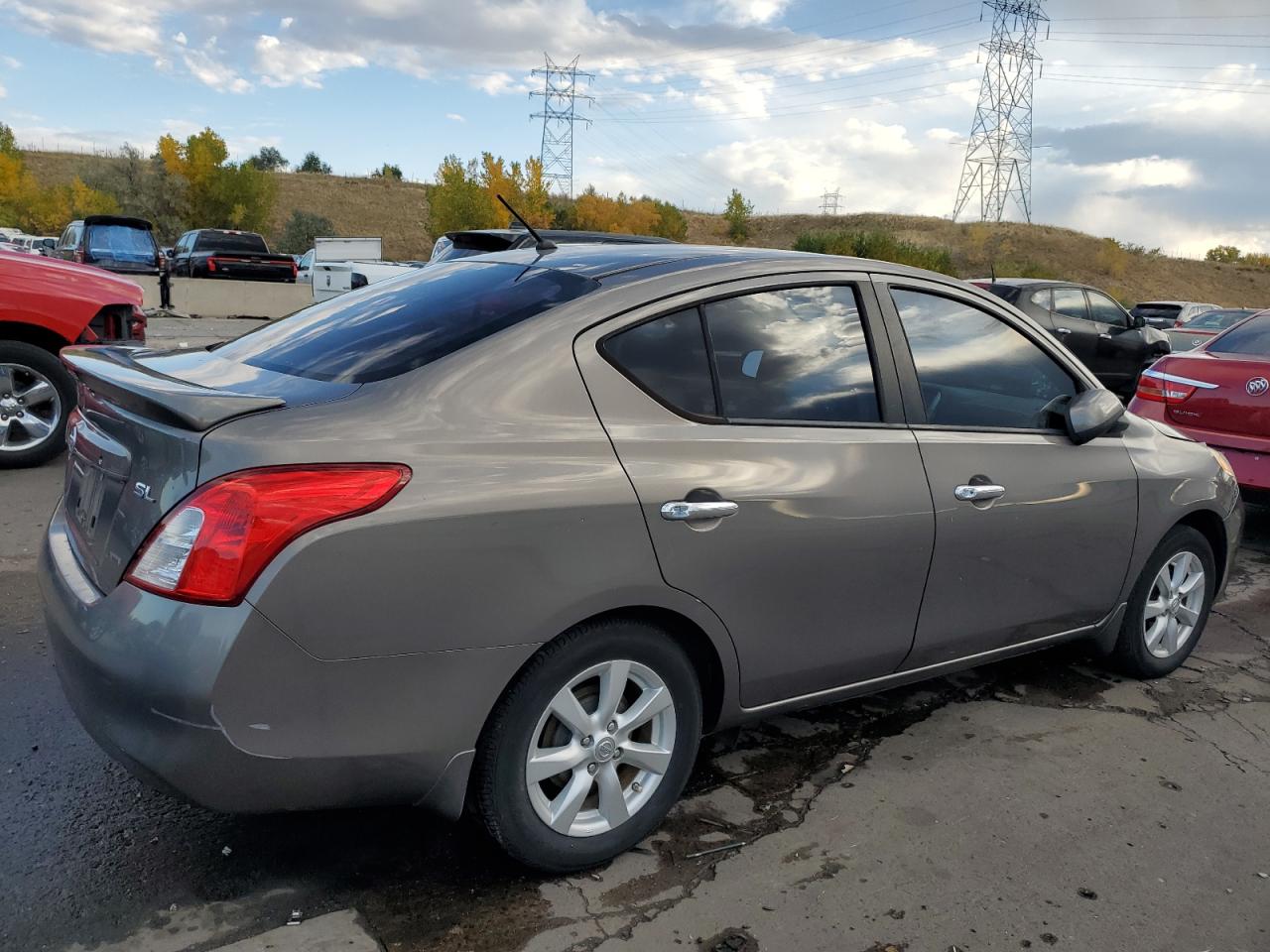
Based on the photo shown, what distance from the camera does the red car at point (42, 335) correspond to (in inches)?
267

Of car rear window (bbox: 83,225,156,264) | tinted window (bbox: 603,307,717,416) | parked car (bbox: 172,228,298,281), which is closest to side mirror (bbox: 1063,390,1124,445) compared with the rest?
tinted window (bbox: 603,307,717,416)

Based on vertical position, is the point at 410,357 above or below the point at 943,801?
above

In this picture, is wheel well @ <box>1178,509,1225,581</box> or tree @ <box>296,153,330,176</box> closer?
wheel well @ <box>1178,509,1225,581</box>

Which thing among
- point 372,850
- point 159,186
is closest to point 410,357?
point 372,850

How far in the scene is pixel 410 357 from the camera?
107 inches

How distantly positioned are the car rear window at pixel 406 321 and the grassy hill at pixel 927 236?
3186 inches

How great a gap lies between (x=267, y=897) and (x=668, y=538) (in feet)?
4.41

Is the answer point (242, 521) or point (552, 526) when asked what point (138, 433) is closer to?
point (242, 521)

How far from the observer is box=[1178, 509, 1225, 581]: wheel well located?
444 cm

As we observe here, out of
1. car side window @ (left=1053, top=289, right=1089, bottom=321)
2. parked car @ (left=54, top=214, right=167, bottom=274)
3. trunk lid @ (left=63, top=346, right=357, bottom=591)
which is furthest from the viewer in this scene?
parked car @ (left=54, top=214, right=167, bottom=274)

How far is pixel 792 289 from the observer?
3236 millimetres

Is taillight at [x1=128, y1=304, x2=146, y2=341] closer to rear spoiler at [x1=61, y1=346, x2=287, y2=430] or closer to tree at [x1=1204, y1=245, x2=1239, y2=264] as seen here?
rear spoiler at [x1=61, y1=346, x2=287, y2=430]

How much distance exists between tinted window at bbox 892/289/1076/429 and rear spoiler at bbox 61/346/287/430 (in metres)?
2.05

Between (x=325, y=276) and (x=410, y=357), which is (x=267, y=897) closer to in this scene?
(x=410, y=357)
